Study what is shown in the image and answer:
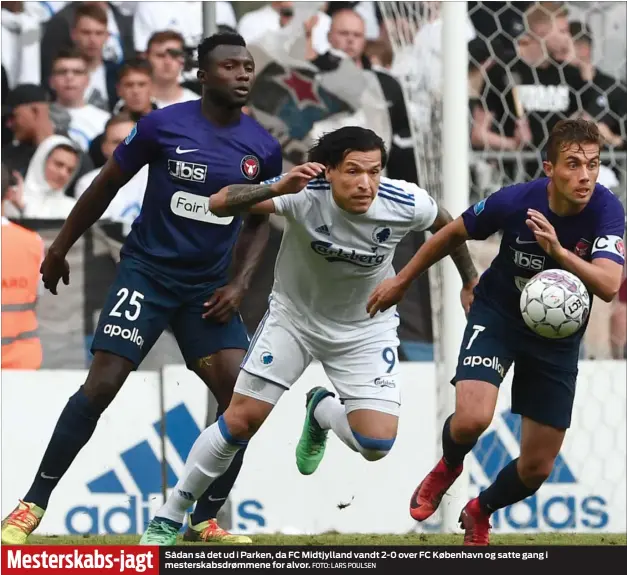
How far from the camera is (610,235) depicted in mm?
5910

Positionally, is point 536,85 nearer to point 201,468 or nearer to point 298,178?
point 298,178

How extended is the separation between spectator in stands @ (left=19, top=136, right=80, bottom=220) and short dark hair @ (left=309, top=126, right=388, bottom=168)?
3.49 metres

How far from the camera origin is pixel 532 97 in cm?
995

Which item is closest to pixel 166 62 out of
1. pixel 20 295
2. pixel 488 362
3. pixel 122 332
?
pixel 20 295

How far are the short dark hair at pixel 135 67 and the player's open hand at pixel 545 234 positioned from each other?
463cm

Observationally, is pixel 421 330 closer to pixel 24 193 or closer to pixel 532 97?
pixel 532 97

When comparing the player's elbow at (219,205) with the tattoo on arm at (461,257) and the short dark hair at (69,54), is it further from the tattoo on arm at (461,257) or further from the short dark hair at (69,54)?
the short dark hair at (69,54)

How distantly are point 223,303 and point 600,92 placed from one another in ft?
15.0

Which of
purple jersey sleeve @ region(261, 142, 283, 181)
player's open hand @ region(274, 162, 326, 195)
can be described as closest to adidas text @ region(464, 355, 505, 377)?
player's open hand @ region(274, 162, 326, 195)

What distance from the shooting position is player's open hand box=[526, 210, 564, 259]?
5652mm

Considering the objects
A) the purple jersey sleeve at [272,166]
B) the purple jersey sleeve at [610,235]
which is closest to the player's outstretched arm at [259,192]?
the purple jersey sleeve at [272,166]

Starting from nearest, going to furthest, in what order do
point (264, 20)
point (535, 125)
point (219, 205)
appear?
point (219, 205) < point (264, 20) < point (535, 125)

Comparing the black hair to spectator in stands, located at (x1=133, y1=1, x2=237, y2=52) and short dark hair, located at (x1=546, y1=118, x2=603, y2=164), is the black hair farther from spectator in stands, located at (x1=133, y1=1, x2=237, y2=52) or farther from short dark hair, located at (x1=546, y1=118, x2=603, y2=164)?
spectator in stands, located at (x1=133, y1=1, x2=237, y2=52)

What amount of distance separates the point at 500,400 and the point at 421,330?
0.76m
